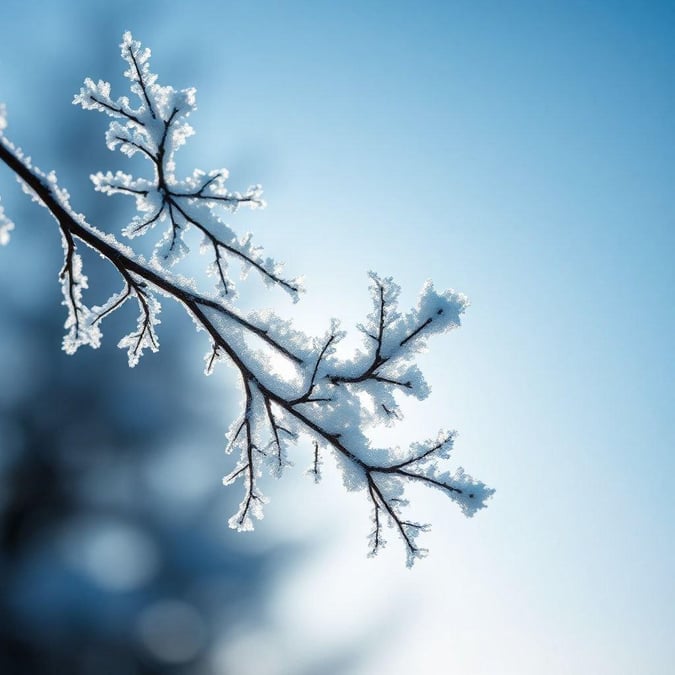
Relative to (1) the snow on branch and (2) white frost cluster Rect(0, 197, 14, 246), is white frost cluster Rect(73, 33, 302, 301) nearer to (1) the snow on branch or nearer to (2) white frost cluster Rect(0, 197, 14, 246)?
(1) the snow on branch

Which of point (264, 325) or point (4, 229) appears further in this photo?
point (264, 325)

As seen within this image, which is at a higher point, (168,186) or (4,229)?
(168,186)

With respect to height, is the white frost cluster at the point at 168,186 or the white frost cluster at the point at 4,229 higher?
the white frost cluster at the point at 168,186

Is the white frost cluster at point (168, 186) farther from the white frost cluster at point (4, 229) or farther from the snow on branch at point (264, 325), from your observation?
the white frost cluster at point (4, 229)

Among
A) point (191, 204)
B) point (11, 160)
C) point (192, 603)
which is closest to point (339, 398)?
point (191, 204)

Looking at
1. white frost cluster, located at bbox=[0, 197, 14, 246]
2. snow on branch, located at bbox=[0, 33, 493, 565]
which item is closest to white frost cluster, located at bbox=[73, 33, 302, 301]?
snow on branch, located at bbox=[0, 33, 493, 565]

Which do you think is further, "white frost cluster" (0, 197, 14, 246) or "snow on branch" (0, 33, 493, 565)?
"snow on branch" (0, 33, 493, 565)

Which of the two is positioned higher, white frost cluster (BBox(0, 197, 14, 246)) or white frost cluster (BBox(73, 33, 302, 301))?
white frost cluster (BBox(73, 33, 302, 301))

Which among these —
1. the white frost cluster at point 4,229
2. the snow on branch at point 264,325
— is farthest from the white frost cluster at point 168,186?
the white frost cluster at point 4,229
